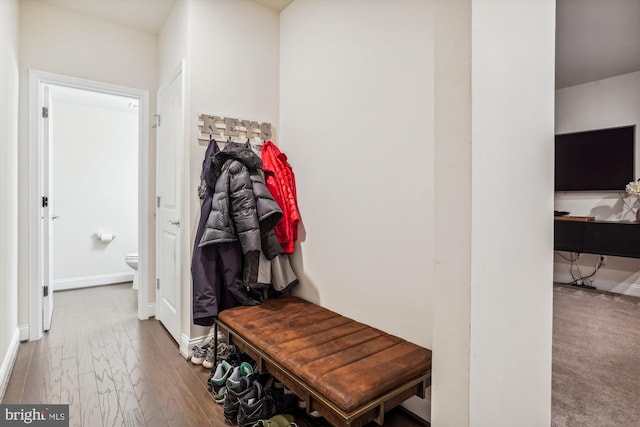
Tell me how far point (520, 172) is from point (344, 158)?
1.06 metres

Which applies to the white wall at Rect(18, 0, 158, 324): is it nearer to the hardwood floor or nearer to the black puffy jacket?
the hardwood floor

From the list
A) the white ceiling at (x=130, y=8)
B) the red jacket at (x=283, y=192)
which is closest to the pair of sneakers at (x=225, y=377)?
the red jacket at (x=283, y=192)

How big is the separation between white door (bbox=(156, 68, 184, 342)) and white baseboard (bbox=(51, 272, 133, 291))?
1843 millimetres

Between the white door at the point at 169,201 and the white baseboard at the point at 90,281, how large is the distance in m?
1.84

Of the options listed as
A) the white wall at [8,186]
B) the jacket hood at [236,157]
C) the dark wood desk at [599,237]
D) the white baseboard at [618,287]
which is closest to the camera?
the white wall at [8,186]

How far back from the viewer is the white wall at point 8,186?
195 cm

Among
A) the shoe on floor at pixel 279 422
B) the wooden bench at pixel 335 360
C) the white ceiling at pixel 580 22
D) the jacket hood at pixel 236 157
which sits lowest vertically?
the shoe on floor at pixel 279 422

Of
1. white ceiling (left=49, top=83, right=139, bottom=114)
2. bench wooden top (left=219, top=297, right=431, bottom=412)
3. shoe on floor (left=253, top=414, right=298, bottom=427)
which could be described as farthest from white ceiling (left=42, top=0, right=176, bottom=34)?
shoe on floor (left=253, top=414, right=298, bottom=427)

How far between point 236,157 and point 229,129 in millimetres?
343

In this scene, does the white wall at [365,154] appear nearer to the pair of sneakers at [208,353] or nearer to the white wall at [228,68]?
the white wall at [228,68]

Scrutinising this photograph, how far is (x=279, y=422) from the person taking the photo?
156cm

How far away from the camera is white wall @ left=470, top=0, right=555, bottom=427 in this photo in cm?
101

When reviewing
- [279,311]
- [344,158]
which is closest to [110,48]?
[344,158]

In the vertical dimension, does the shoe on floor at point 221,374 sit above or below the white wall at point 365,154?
below
